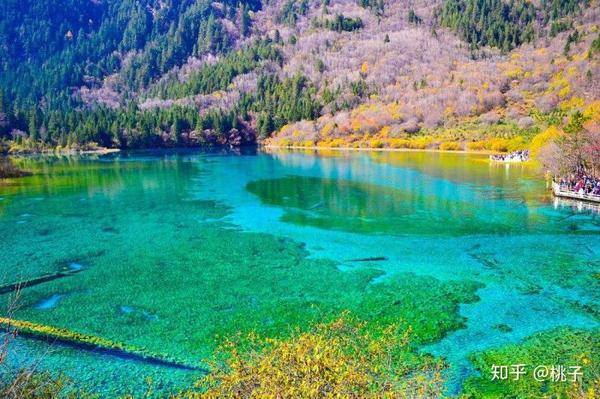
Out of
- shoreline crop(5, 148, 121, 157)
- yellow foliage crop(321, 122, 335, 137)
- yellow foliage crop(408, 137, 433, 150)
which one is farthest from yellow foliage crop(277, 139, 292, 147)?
shoreline crop(5, 148, 121, 157)

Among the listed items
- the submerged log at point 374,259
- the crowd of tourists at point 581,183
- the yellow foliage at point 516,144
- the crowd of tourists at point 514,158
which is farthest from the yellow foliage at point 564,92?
the submerged log at point 374,259

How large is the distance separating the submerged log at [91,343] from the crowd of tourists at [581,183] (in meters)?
43.4

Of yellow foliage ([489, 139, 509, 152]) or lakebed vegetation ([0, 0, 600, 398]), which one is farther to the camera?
yellow foliage ([489, 139, 509, 152])

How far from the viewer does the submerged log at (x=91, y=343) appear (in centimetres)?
1778

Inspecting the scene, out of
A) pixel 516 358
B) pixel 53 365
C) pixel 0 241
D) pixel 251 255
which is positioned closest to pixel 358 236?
pixel 251 255

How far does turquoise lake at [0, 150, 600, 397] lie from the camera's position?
19578 millimetres

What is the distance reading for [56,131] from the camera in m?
140

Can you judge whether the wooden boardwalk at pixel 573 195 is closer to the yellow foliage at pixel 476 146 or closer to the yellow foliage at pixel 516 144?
the yellow foliage at pixel 516 144

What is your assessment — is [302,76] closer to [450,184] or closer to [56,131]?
[56,131]

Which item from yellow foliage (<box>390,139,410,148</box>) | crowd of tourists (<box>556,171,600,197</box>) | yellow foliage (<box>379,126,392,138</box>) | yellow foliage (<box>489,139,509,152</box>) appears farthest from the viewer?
yellow foliage (<box>379,126,392,138</box>)

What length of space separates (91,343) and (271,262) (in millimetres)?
12151

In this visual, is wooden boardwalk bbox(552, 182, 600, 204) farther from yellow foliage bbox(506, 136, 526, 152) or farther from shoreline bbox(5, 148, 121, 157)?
shoreline bbox(5, 148, 121, 157)

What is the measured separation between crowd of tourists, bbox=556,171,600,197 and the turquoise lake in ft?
8.82

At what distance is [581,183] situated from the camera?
49062mm
